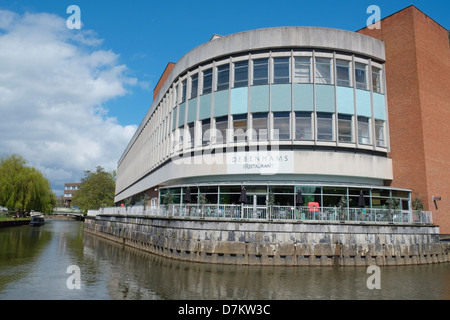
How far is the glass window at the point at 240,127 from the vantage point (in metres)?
26.8

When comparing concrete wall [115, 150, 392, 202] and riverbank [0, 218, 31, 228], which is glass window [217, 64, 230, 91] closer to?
concrete wall [115, 150, 392, 202]

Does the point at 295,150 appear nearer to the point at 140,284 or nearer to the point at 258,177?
the point at 258,177

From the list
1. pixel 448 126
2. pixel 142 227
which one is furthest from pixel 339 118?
pixel 142 227

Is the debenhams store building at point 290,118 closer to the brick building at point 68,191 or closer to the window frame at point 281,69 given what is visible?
the window frame at point 281,69

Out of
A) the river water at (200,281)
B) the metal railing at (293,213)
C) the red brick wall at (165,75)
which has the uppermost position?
the red brick wall at (165,75)

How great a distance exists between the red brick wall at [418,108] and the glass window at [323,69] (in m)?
5.70

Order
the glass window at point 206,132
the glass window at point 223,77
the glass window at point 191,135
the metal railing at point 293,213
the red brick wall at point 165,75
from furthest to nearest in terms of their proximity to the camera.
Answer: the red brick wall at point 165,75
the glass window at point 191,135
the glass window at point 223,77
the glass window at point 206,132
the metal railing at point 293,213

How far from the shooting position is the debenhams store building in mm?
25484

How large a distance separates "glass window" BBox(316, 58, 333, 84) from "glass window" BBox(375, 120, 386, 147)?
18.3 ft

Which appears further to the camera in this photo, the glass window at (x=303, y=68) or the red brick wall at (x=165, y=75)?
the red brick wall at (x=165, y=75)

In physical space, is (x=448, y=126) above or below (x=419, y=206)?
above

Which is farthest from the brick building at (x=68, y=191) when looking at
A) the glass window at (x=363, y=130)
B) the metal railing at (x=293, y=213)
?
the glass window at (x=363, y=130)
